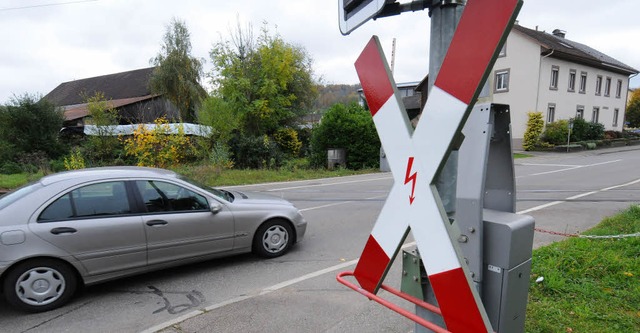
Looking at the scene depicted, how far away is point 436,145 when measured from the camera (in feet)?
4.42

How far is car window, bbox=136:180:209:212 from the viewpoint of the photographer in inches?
177

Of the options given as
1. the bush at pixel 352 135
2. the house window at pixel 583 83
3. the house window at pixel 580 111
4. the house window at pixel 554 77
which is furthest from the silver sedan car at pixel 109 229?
the house window at pixel 583 83

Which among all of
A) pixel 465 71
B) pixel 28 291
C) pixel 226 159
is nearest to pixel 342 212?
pixel 28 291

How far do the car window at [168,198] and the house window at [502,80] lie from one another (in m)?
32.4

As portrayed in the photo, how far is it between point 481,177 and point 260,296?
3180mm

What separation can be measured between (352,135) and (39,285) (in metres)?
16.6

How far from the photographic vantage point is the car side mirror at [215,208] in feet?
15.7

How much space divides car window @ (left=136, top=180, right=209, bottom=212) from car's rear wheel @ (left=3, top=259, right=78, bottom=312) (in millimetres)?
1099

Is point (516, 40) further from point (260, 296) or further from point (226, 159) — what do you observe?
point (260, 296)

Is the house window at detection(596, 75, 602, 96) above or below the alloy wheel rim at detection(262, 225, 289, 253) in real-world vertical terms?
above

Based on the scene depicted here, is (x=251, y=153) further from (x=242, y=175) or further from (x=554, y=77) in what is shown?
(x=554, y=77)

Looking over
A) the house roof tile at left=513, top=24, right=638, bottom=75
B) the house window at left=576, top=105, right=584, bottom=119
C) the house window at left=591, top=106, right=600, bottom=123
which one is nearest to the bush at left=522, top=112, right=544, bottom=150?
the house roof tile at left=513, top=24, right=638, bottom=75

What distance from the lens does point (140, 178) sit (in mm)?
4555

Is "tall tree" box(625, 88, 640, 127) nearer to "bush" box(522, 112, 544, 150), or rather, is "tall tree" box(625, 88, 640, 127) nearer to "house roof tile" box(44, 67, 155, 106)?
"bush" box(522, 112, 544, 150)
